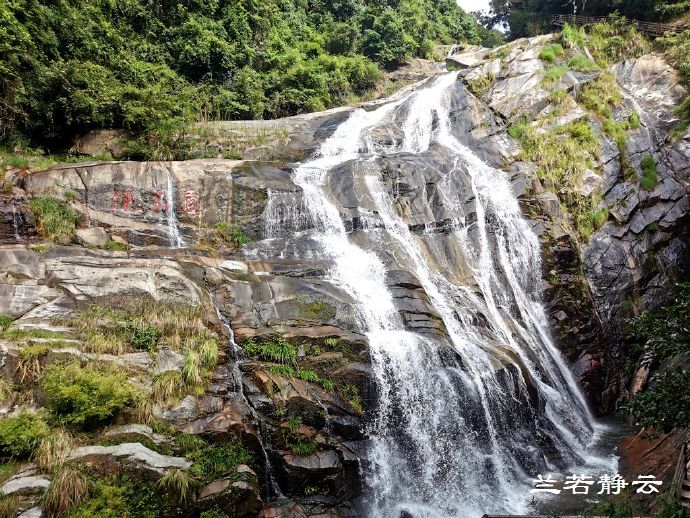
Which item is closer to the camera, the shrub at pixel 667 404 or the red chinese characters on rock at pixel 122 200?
the shrub at pixel 667 404

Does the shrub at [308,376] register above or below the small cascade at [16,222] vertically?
below

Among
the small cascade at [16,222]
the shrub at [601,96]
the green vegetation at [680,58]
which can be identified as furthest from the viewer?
the shrub at [601,96]

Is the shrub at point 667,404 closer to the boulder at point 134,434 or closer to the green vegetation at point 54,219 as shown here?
the boulder at point 134,434

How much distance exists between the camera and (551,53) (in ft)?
72.3

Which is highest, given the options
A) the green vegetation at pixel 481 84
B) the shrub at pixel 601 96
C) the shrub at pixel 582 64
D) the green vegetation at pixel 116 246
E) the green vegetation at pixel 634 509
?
the green vegetation at pixel 481 84

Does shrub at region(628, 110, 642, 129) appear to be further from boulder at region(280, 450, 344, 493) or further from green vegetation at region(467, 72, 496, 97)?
boulder at region(280, 450, 344, 493)

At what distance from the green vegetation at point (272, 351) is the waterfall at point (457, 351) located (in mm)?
1811

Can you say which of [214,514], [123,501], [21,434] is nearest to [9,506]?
[21,434]

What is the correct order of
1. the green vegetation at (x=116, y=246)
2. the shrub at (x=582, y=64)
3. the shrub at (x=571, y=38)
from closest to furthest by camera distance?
1. the green vegetation at (x=116, y=246)
2. the shrub at (x=582, y=64)
3. the shrub at (x=571, y=38)

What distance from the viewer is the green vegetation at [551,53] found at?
22.0m

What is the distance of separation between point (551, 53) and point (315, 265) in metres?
17.6

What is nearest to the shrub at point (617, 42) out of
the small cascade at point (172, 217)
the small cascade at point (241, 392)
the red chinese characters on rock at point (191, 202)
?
the red chinese characters on rock at point (191, 202)

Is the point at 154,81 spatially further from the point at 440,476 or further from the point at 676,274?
the point at 676,274

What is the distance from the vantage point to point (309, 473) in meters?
7.83
